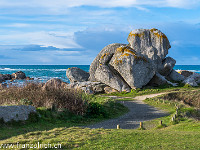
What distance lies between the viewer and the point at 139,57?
117 ft

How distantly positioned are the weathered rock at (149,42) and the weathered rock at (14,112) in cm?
2991

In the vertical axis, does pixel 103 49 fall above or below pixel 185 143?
above

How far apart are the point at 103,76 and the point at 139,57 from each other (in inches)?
230

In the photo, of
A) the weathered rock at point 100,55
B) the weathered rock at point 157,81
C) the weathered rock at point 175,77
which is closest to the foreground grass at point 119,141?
the weathered rock at point 157,81

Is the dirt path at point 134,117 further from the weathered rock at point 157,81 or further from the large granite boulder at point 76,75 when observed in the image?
the large granite boulder at point 76,75

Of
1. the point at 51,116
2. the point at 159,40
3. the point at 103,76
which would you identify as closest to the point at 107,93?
the point at 103,76

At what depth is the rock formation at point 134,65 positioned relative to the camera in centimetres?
3559

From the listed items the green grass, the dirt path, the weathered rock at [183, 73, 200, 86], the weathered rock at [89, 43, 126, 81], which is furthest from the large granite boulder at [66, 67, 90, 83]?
the dirt path

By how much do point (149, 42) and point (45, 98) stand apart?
28632 mm

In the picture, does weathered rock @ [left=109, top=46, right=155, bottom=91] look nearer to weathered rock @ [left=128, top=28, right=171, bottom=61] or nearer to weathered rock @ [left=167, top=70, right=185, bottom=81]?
weathered rock @ [left=128, top=28, right=171, bottom=61]

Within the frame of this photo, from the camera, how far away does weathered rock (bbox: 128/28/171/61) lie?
1663 inches

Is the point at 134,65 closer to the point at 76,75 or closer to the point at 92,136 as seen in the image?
the point at 76,75

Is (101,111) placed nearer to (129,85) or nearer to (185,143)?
(185,143)

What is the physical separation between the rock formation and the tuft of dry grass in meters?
17.6
